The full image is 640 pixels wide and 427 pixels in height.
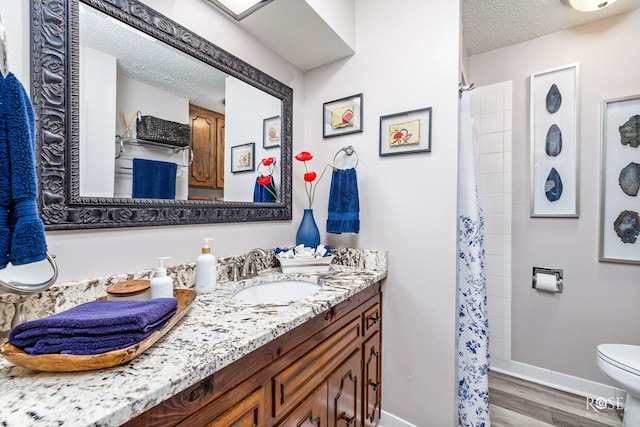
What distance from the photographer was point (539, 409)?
5.46 ft

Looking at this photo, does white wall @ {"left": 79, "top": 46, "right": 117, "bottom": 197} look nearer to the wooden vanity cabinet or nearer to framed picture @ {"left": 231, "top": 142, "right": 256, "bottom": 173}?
framed picture @ {"left": 231, "top": 142, "right": 256, "bottom": 173}

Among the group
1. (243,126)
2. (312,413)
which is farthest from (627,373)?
(243,126)

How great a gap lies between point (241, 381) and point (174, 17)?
4.24 ft

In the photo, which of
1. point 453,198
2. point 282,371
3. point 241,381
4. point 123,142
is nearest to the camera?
point 241,381

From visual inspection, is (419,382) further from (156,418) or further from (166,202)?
(166,202)

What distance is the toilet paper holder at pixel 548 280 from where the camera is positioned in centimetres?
186

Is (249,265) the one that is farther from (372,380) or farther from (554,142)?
(554,142)

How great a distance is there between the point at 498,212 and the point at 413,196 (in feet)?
3.58

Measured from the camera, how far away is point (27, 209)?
20.8 inches

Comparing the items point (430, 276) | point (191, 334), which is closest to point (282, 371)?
point (191, 334)

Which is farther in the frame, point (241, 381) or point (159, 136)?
point (159, 136)

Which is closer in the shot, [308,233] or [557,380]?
[308,233]

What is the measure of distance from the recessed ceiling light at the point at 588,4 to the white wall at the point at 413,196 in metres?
0.89

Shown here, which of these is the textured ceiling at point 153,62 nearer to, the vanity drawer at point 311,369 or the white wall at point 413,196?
the white wall at point 413,196
